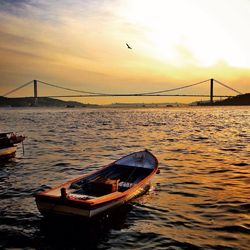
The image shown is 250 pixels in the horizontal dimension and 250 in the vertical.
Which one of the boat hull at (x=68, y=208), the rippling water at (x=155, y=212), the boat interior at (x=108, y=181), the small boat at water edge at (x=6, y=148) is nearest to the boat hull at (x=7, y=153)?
the small boat at water edge at (x=6, y=148)

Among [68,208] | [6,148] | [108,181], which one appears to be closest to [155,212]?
[108,181]

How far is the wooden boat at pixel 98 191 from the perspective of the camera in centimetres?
1038

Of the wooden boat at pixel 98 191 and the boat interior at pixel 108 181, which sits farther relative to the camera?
the boat interior at pixel 108 181

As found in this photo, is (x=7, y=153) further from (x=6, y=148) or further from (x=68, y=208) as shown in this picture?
(x=68, y=208)

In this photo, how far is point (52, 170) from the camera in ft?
69.2

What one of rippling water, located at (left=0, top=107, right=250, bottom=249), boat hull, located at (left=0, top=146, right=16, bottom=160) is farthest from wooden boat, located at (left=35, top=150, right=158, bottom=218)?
boat hull, located at (left=0, top=146, right=16, bottom=160)

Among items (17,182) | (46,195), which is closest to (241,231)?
(46,195)

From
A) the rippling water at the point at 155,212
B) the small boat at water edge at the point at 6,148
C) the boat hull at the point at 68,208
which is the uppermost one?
the small boat at water edge at the point at 6,148

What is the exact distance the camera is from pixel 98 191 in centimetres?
1239

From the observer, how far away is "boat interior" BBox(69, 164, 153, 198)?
12328mm

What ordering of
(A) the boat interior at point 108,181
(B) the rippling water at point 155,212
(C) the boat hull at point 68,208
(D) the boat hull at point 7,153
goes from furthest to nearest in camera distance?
(D) the boat hull at point 7,153 → (A) the boat interior at point 108,181 → (B) the rippling water at point 155,212 → (C) the boat hull at point 68,208

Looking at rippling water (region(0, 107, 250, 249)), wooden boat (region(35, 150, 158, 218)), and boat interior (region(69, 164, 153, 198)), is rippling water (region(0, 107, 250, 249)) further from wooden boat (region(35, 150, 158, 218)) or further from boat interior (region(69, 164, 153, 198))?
boat interior (region(69, 164, 153, 198))

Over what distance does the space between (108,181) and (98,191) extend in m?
0.54

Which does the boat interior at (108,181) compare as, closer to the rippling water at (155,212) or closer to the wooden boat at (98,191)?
the wooden boat at (98,191)
